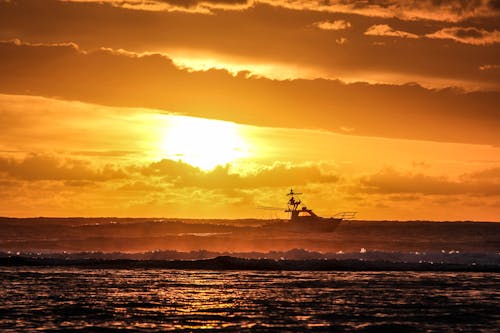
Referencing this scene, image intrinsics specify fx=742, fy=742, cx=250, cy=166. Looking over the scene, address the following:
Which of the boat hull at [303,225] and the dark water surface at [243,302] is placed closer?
the dark water surface at [243,302]

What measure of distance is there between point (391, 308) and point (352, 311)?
1953 mm

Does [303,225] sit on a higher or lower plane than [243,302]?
higher

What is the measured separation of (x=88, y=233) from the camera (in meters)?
101

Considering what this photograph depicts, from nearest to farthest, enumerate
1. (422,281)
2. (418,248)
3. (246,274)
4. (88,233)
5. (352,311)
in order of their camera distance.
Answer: (352,311)
(422,281)
(246,274)
(418,248)
(88,233)

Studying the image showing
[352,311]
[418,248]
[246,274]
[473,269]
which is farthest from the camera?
[418,248]

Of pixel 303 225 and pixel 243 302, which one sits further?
pixel 303 225

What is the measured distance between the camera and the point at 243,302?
107 feet

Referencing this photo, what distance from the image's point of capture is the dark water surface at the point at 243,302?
1040 inches

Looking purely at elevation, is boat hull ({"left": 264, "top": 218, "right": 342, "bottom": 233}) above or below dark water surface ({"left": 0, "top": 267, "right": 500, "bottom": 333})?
above

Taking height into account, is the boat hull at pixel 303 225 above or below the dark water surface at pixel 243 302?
above

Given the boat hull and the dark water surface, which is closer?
A: the dark water surface

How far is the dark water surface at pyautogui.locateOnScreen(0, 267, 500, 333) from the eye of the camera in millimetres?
26422

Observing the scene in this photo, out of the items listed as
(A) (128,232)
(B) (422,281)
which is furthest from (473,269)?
(A) (128,232)

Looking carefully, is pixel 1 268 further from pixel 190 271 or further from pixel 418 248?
pixel 418 248
